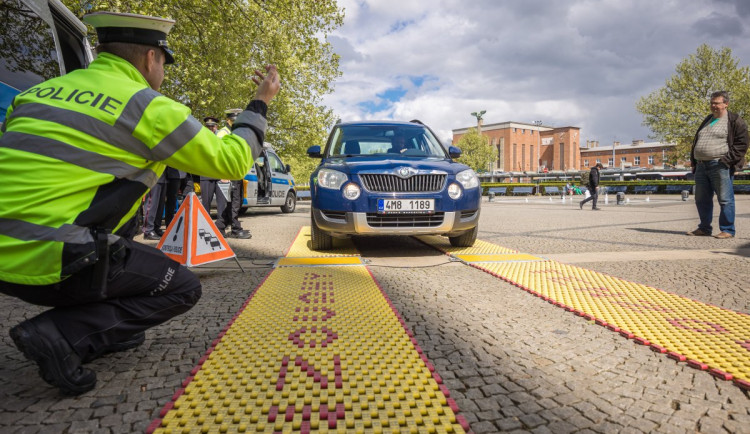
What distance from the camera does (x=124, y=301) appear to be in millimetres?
1938

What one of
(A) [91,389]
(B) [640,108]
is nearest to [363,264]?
(A) [91,389]

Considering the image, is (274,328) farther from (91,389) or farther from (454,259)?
(454,259)

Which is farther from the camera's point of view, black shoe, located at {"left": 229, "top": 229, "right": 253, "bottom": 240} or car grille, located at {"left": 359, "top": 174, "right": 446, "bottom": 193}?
black shoe, located at {"left": 229, "top": 229, "right": 253, "bottom": 240}

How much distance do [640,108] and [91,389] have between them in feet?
146

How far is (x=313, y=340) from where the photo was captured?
2.30m

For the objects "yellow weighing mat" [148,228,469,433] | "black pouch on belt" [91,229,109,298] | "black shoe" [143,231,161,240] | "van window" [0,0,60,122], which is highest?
"van window" [0,0,60,122]

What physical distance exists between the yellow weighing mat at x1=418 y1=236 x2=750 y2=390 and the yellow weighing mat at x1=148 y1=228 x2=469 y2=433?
A: 125cm

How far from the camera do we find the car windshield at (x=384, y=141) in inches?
232

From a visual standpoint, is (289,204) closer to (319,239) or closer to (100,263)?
(319,239)

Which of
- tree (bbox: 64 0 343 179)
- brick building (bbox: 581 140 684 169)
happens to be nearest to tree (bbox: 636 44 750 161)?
tree (bbox: 64 0 343 179)

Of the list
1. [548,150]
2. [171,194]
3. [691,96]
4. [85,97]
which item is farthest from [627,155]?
[85,97]

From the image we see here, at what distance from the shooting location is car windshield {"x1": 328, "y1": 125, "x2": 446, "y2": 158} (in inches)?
232

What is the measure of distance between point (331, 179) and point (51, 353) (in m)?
3.44

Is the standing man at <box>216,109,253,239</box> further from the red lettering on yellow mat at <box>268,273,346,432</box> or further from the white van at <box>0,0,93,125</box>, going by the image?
the red lettering on yellow mat at <box>268,273,346,432</box>
